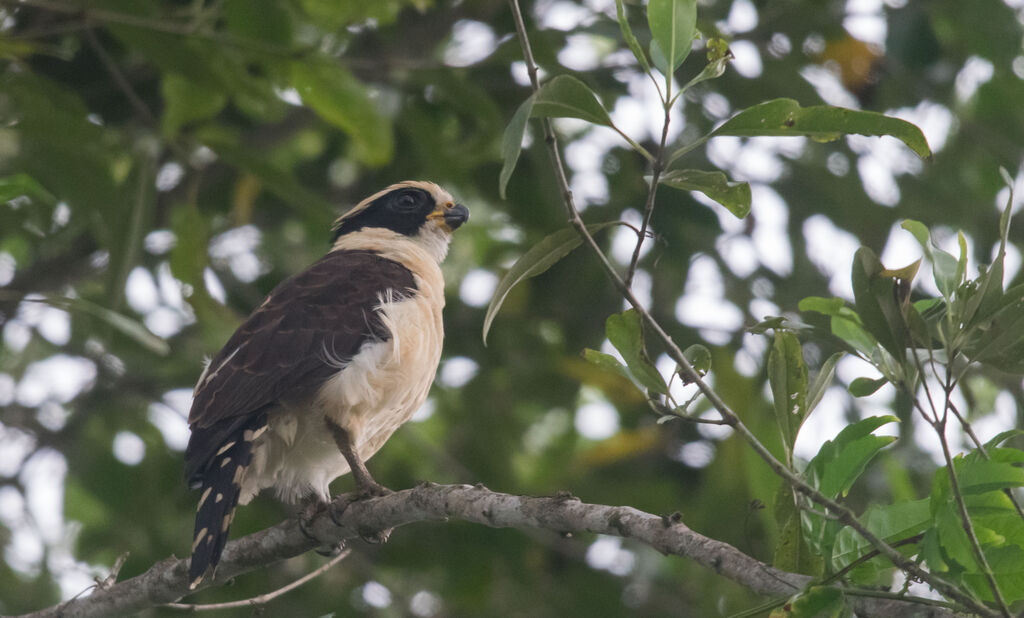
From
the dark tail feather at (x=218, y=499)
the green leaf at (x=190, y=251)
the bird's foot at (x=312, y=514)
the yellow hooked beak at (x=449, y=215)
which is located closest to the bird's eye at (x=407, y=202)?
the yellow hooked beak at (x=449, y=215)

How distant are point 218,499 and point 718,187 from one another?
211 cm

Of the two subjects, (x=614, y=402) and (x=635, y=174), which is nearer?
(x=635, y=174)

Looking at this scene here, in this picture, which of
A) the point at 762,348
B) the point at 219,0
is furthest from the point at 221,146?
the point at 762,348

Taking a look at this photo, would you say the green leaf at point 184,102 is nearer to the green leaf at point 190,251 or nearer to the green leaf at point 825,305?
the green leaf at point 190,251

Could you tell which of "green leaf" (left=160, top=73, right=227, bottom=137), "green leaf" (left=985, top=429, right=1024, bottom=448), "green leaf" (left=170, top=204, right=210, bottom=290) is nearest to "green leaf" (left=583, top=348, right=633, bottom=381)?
"green leaf" (left=985, top=429, right=1024, bottom=448)

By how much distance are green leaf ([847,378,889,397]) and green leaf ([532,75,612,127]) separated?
797mm

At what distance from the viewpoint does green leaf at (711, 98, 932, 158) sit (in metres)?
2.30

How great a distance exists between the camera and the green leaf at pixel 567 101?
7.47ft

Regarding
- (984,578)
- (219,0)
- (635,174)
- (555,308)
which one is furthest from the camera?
(555,308)

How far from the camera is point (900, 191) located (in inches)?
260

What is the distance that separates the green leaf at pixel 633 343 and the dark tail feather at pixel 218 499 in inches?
64.9

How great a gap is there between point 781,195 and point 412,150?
216 cm

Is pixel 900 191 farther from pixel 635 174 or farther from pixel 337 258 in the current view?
pixel 337 258

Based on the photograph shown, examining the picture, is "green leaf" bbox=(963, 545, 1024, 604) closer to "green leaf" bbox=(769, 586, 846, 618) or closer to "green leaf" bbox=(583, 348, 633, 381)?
"green leaf" bbox=(769, 586, 846, 618)
